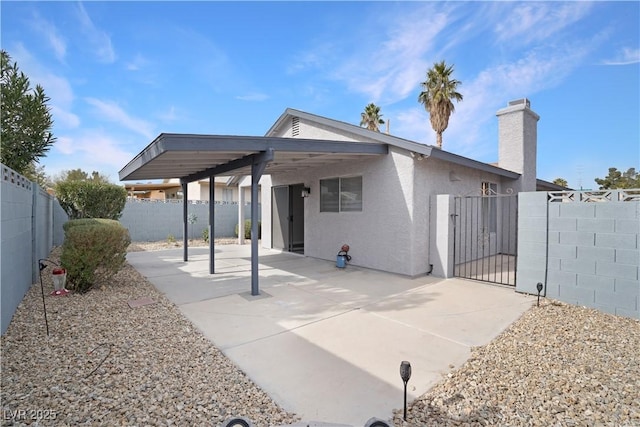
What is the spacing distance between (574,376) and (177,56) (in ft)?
40.1

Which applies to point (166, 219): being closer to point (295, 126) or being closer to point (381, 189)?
point (295, 126)

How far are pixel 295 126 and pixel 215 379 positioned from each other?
9740 mm

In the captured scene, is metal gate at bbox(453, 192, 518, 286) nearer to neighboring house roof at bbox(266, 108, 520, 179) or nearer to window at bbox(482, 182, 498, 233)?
window at bbox(482, 182, 498, 233)

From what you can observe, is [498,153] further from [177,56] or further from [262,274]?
[177,56]

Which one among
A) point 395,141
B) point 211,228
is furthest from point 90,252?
point 395,141

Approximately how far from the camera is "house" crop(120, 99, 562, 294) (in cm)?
620

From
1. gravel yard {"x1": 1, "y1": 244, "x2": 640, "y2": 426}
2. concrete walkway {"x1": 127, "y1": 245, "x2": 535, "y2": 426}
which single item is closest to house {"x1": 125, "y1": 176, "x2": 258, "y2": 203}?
concrete walkway {"x1": 127, "y1": 245, "x2": 535, "y2": 426}

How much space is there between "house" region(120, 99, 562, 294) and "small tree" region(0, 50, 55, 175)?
3.35 metres

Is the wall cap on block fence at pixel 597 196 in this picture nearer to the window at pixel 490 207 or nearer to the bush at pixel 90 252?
the window at pixel 490 207

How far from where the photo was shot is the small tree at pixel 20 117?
8.57 meters

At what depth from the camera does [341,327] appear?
4.46 metres

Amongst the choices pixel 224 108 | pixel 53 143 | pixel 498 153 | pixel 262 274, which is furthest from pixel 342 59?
pixel 53 143

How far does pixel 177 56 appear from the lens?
10258 mm

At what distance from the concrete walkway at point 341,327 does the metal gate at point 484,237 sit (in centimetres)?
142
